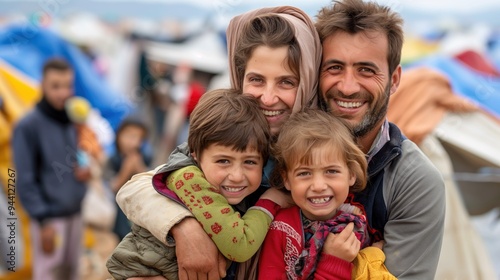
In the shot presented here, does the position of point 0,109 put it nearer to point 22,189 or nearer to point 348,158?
point 22,189

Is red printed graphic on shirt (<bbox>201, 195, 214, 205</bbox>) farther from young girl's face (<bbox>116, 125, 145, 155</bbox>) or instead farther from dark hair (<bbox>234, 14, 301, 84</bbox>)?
young girl's face (<bbox>116, 125, 145, 155</bbox>)

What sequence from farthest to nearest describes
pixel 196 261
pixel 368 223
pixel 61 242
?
pixel 61 242
pixel 368 223
pixel 196 261

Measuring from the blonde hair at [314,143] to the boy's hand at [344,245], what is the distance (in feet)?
0.64

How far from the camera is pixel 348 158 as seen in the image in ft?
8.09

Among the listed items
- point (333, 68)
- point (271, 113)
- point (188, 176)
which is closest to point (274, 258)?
point (188, 176)

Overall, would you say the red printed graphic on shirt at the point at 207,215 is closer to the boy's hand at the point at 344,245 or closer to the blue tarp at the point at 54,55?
the boy's hand at the point at 344,245

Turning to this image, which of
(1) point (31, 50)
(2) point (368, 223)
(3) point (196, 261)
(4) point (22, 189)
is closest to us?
(3) point (196, 261)

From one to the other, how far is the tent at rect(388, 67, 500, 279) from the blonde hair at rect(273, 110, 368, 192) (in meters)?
1.99

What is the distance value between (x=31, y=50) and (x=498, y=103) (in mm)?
5207

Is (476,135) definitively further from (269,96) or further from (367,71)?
(269,96)

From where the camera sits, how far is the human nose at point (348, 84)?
2.63 metres

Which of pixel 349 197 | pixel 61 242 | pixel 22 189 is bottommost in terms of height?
pixel 61 242

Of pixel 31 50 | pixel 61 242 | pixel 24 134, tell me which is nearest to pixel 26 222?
pixel 61 242

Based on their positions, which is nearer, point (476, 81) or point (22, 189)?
point (22, 189)
